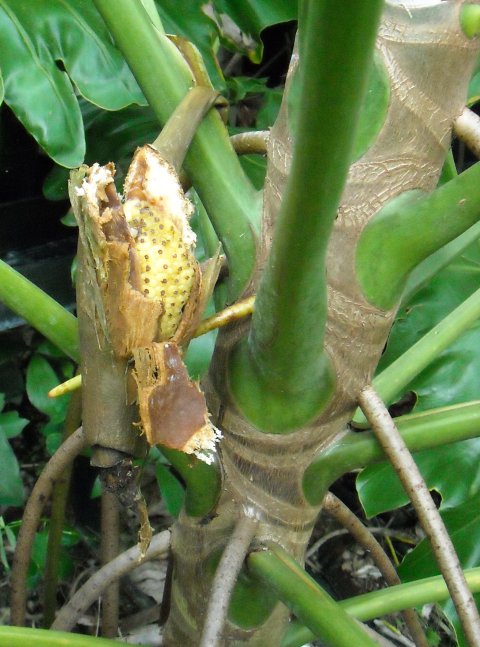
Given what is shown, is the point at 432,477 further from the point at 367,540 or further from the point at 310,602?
the point at 310,602

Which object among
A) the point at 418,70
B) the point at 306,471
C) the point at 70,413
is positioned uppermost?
the point at 418,70

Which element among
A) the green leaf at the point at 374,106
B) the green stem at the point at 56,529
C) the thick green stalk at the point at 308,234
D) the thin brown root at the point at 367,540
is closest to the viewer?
the thick green stalk at the point at 308,234

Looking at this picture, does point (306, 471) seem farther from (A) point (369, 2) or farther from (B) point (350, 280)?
(A) point (369, 2)

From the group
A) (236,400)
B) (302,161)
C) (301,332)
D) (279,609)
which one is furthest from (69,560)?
(302,161)

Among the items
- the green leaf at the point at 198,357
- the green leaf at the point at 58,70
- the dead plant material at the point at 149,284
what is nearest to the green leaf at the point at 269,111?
the green leaf at the point at 58,70

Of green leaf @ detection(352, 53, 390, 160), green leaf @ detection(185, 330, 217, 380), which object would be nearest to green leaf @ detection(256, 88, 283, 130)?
green leaf @ detection(185, 330, 217, 380)

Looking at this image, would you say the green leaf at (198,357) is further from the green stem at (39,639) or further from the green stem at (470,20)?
the green stem at (470,20)

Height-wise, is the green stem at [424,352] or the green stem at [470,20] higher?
the green stem at [470,20]

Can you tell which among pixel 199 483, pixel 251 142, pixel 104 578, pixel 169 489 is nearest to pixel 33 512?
pixel 104 578
